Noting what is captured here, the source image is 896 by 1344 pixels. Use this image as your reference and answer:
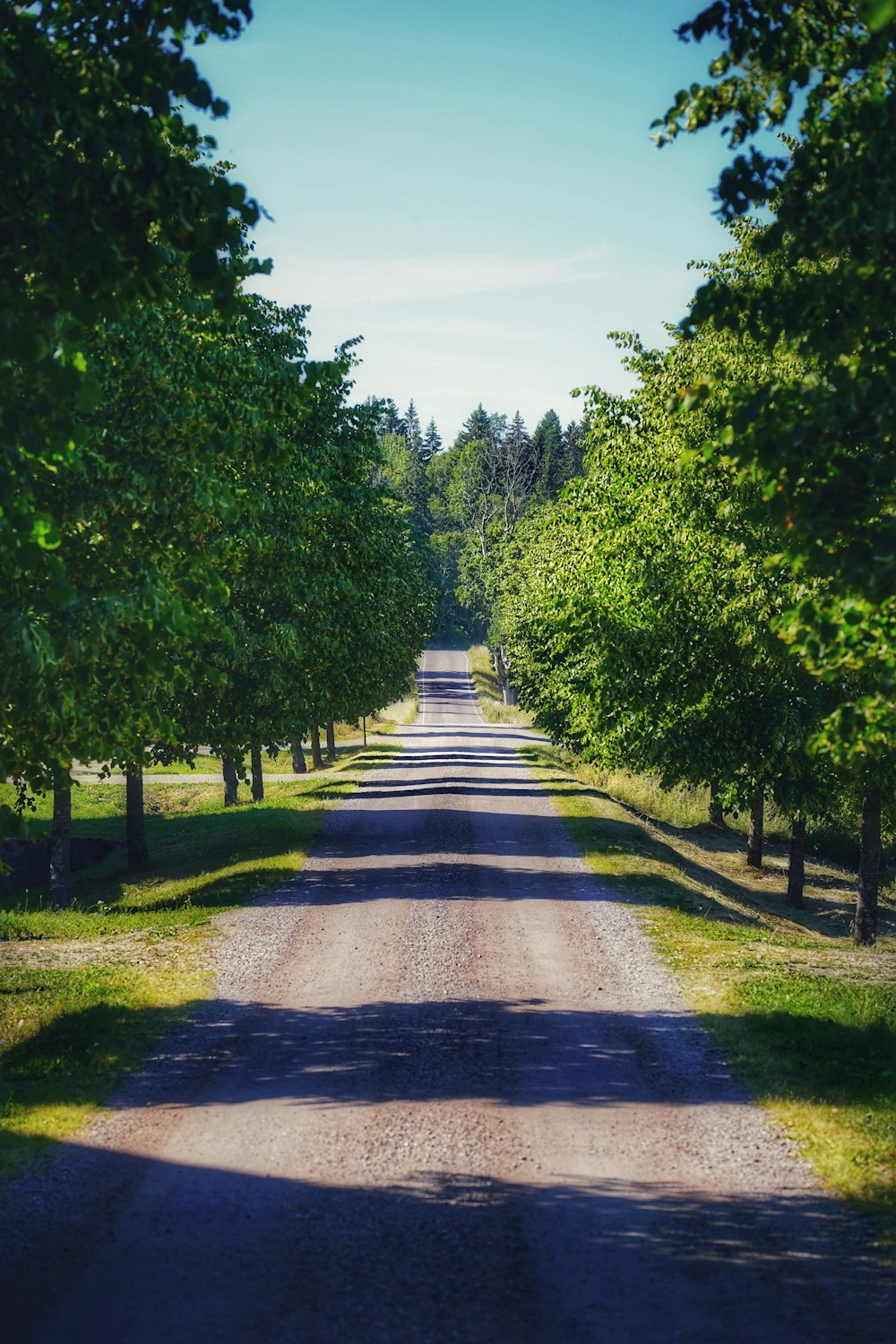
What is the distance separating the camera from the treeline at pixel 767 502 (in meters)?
7.79

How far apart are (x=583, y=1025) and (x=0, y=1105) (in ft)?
18.5

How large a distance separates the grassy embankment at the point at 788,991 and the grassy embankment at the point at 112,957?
5.72 metres

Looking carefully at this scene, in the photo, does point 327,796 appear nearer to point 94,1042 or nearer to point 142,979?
point 142,979

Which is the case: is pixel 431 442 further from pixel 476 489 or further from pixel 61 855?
pixel 61 855

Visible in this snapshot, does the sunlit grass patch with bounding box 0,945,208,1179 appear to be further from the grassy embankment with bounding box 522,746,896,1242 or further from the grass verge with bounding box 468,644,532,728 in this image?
the grass verge with bounding box 468,644,532,728

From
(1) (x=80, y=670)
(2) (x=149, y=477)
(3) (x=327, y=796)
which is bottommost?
(3) (x=327, y=796)

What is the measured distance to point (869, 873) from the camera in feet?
75.0

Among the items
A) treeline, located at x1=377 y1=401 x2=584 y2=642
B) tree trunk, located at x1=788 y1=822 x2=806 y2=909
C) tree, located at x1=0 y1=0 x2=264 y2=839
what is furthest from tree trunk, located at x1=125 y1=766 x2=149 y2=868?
treeline, located at x1=377 y1=401 x2=584 y2=642

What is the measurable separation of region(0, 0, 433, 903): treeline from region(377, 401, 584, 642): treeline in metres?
50.1

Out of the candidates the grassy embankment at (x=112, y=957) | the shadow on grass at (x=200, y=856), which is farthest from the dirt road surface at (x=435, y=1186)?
the shadow on grass at (x=200, y=856)

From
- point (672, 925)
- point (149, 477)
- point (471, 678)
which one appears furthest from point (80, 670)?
point (471, 678)

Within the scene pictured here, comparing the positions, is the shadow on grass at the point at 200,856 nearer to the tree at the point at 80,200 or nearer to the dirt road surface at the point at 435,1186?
the dirt road surface at the point at 435,1186

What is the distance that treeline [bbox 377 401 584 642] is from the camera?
366ft

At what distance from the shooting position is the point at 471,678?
12550 centimetres
